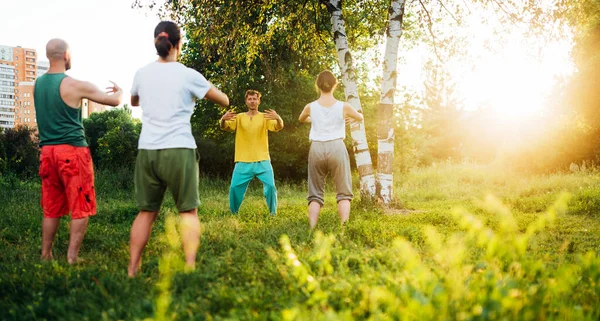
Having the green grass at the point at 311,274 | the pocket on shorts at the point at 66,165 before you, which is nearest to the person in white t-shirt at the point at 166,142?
the green grass at the point at 311,274

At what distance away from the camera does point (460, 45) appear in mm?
12391

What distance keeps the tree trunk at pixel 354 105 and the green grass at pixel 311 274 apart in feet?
6.32

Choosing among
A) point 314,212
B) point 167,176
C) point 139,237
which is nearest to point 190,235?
point 139,237

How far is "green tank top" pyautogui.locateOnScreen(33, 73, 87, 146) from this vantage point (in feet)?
16.1

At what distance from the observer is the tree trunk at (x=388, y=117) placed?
10.3 metres

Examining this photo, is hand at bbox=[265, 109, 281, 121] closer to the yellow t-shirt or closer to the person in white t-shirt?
the yellow t-shirt

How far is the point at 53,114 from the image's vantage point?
4910mm

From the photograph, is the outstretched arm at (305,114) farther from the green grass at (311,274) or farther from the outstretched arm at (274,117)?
the green grass at (311,274)

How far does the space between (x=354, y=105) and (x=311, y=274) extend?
6947mm

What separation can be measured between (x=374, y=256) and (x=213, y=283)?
58.7 inches

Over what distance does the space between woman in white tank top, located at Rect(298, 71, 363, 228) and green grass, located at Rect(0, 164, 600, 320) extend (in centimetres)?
50

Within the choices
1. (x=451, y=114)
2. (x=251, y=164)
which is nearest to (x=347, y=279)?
(x=251, y=164)

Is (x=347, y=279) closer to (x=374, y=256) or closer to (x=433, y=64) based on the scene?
(x=374, y=256)

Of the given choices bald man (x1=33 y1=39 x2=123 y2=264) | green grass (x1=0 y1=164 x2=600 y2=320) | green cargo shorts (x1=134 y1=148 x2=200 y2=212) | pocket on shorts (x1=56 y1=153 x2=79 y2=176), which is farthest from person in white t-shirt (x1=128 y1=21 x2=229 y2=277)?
pocket on shorts (x1=56 y1=153 x2=79 y2=176)
